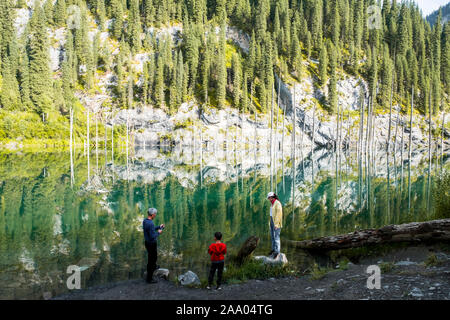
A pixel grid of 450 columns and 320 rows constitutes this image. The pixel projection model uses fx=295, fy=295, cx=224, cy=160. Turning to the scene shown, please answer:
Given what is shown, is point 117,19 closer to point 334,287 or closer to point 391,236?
point 391,236

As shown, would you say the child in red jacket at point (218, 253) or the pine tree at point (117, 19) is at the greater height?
the pine tree at point (117, 19)

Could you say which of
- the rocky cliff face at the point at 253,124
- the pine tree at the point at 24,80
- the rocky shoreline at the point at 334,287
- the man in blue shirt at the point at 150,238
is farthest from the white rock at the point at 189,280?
the pine tree at the point at 24,80

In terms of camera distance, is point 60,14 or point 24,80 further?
point 60,14

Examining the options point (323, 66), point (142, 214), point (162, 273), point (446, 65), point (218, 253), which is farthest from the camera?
point (446, 65)

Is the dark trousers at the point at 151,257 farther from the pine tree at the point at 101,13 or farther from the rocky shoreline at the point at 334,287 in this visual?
the pine tree at the point at 101,13

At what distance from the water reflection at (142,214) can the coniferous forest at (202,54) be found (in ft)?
189

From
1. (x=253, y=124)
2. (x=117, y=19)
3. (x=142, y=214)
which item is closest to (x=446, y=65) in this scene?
(x=253, y=124)

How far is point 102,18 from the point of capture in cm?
12262

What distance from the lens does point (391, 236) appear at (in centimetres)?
1127

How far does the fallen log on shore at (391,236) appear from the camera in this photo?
1028cm

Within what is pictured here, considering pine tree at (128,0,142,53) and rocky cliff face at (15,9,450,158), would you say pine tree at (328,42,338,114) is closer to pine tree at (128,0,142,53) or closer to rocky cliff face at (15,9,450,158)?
rocky cliff face at (15,9,450,158)

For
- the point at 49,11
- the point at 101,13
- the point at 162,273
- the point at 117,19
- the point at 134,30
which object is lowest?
the point at 162,273

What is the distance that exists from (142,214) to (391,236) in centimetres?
1529

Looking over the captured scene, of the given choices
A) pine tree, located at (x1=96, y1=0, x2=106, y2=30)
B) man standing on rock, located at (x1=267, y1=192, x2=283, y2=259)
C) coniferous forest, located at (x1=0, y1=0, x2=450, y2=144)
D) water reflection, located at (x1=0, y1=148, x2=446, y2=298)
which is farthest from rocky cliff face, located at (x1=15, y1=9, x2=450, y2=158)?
man standing on rock, located at (x1=267, y1=192, x2=283, y2=259)
